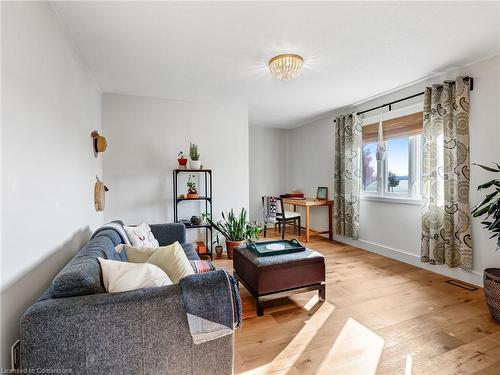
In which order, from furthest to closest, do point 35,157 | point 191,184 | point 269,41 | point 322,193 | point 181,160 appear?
point 322,193
point 191,184
point 181,160
point 269,41
point 35,157

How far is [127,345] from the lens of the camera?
1056 mm

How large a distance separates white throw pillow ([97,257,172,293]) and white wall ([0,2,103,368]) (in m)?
0.39

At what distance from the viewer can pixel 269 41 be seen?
215 centimetres

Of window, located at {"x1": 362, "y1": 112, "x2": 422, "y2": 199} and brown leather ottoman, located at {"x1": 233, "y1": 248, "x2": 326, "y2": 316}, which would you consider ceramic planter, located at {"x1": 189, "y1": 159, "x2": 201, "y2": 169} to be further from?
window, located at {"x1": 362, "y1": 112, "x2": 422, "y2": 199}

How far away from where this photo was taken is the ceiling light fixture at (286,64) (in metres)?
2.34

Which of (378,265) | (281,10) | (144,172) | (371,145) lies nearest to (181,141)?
(144,172)

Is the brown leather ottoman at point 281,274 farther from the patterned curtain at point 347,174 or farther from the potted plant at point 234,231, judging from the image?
the patterned curtain at point 347,174

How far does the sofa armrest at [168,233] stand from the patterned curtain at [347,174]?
9.03 feet

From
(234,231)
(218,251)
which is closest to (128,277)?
(234,231)

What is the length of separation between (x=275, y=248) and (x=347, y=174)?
2363 mm

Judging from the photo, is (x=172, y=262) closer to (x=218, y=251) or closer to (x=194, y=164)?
(x=194, y=164)

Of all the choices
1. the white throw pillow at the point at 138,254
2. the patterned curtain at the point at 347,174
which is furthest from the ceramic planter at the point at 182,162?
the patterned curtain at the point at 347,174

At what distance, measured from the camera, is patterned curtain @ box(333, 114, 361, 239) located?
13.4ft

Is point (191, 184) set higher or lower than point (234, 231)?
higher
